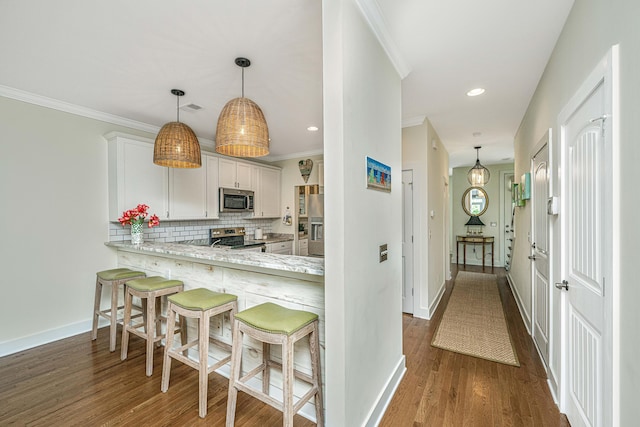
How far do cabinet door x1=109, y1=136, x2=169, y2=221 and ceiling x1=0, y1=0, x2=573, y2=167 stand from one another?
430 mm

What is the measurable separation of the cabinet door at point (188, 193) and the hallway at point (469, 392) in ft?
11.1

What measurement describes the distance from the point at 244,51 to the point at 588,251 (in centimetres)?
258

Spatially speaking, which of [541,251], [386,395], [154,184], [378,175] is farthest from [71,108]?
[541,251]

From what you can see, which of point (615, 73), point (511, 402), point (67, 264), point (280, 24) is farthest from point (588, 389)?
point (67, 264)

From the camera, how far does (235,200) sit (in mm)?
4707

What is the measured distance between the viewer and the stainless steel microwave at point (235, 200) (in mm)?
4539

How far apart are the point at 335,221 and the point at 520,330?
3.13 metres

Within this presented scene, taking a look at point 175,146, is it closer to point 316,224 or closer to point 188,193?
point 188,193

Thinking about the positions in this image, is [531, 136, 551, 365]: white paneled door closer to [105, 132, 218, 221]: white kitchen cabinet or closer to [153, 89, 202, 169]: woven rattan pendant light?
[153, 89, 202, 169]: woven rattan pendant light

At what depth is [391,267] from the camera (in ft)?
7.19

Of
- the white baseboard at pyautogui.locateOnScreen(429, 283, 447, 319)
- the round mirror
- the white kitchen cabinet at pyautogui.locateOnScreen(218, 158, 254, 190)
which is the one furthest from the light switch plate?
the round mirror

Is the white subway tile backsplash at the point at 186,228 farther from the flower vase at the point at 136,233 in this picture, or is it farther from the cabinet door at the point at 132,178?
the flower vase at the point at 136,233

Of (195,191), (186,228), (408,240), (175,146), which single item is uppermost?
(175,146)

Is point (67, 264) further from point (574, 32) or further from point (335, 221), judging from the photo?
point (574, 32)
